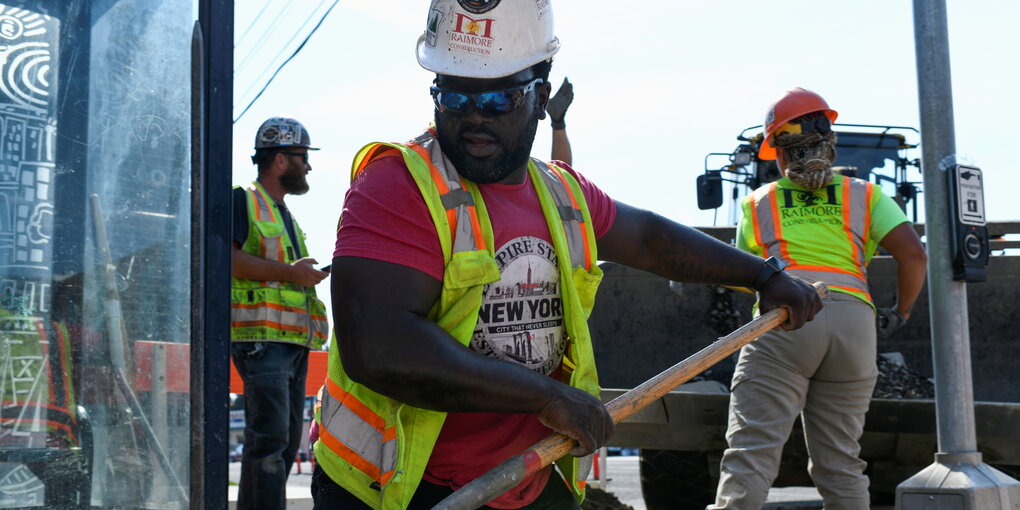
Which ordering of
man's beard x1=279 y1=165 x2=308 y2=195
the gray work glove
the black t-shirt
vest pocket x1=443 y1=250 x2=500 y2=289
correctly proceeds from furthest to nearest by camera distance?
man's beard x1=279 y1=165 x2=308 y2=195, the black t-shirt, the gray work glove, vest pocket x1=443 y1=250 x2=500 y2=289

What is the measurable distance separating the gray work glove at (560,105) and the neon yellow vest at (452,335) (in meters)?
1.96

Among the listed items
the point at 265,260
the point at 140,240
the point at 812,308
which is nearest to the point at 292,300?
the point at 265,260

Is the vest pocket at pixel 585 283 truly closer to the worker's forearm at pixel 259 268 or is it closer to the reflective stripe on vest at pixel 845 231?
the reflective stripe on vest at pixel 845 231

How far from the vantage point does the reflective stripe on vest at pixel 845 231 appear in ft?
15.0

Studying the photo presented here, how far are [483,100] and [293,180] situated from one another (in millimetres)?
3196

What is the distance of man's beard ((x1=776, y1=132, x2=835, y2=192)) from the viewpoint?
185 inches

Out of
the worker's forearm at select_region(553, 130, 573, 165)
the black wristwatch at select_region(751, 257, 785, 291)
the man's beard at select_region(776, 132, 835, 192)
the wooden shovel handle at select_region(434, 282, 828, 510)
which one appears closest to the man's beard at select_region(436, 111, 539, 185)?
the wooden shovel handle at select_region(434, 282, 828, 510)

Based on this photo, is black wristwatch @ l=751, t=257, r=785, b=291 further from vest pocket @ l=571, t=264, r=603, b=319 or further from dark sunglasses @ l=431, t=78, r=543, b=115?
dark sunglasses @ l=431, t=78, r=543, b=115

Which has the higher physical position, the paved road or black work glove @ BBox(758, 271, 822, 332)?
black work glove @ BBox(758, 271, 822, 332)

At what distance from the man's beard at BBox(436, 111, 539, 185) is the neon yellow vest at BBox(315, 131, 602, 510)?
0.07 ft

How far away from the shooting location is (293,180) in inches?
215

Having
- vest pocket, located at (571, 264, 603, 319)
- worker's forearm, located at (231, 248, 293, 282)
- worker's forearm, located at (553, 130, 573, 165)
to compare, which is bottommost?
vest pocket, located at (571, 264, 603, 319)

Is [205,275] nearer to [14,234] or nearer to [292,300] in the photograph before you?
[14,234]

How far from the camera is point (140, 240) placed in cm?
308
